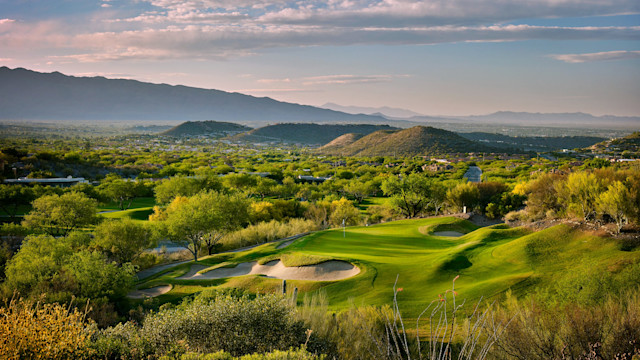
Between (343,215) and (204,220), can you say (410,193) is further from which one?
(204,220)

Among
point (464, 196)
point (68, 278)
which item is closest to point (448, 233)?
point (464, 196)

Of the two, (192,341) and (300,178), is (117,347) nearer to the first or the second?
(192,341)

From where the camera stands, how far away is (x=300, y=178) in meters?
90.4

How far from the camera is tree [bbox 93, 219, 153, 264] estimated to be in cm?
2897

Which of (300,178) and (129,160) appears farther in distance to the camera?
(129,160)

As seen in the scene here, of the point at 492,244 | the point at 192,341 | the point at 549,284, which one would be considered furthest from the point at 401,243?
the point at 192,341

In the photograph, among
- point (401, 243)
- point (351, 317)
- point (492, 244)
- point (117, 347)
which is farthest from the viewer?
point (401, 243)

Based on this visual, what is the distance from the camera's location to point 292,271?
861 inches

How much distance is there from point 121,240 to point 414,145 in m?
127

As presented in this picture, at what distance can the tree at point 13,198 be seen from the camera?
48106 mm

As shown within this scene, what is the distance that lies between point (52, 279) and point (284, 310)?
1615cm

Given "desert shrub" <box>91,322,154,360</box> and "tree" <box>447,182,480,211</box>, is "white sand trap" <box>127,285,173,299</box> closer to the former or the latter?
"desert shrub" <box>91,322,154,360</box>

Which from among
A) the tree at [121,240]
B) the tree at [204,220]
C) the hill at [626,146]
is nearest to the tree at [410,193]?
the tree at [204,220]

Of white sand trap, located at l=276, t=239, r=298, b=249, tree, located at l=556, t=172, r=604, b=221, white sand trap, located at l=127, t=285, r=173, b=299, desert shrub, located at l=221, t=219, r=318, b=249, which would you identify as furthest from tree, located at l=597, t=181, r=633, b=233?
white sand trap, located at l=127, t=285, r=173, b=299
